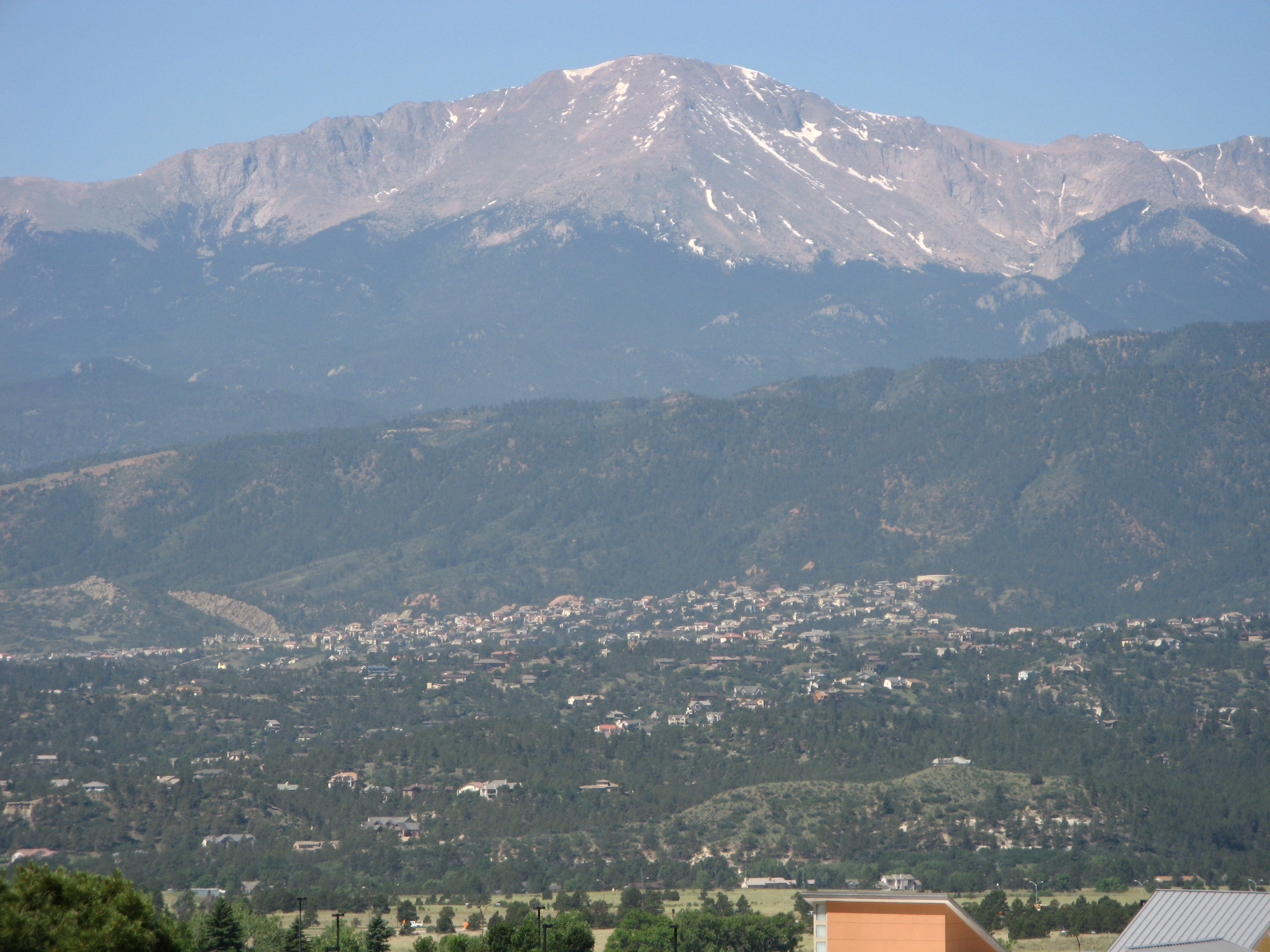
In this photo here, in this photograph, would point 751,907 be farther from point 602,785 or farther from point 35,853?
point 35,853

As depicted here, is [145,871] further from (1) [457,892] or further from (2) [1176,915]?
(2) [1176,915]

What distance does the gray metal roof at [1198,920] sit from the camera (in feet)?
181

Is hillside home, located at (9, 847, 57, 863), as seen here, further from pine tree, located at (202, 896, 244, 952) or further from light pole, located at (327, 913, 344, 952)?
light pole, located at (327, 913, 344, 952)

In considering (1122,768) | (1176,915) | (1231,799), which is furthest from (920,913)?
(1122,768)

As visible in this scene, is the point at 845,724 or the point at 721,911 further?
the point at 845,724

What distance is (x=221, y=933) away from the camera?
87000 mm

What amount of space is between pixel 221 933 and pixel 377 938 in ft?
24.5

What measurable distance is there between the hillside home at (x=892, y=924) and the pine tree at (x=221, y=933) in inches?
1650

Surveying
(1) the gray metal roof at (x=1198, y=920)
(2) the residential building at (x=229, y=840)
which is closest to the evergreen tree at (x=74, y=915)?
(1) the gray metal roof at (x=1198, y=920)

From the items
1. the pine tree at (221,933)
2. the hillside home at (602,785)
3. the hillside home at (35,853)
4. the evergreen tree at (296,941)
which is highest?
the hillside home at (602,785)

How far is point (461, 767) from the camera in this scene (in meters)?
182

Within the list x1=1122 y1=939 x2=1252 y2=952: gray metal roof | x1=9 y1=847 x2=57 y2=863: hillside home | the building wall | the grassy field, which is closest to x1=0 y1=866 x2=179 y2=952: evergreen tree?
the building wall

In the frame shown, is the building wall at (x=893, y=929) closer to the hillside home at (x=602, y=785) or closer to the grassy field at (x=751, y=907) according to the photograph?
the grassy field at (x=751, y=907)

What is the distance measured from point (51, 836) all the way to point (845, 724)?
7627 centimetres
